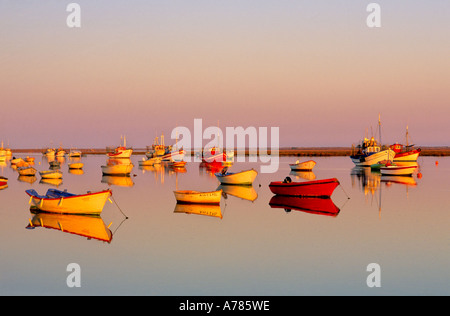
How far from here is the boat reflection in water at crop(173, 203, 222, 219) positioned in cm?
3022

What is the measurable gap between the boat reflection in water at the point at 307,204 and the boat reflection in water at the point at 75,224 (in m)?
13.0

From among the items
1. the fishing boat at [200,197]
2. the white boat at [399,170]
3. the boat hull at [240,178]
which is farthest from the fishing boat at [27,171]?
the white boat at [399,170]

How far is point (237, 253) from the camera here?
1923 cm

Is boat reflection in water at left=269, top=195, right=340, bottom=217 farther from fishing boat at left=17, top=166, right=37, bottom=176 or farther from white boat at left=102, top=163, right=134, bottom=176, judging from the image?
fishing boat at left=17, top=166, right=37, bottom=176

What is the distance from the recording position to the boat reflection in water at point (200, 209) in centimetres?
3022

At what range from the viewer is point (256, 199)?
38.1 m

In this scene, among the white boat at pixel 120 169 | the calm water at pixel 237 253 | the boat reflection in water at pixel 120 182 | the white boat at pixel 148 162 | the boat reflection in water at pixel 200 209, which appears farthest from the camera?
the white boat at pixel 148 162

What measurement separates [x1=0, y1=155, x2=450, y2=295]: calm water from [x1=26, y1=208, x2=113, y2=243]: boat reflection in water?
507 mm

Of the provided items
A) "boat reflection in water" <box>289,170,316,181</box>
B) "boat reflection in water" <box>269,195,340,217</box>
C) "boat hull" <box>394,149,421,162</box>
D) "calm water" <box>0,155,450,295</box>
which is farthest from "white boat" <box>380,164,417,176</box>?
"calm water" <box>0,155,450,295</box>

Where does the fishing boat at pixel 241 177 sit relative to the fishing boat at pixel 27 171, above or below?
below

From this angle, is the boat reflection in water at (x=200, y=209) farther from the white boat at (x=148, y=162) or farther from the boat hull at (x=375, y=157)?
the white boat at (x=148, y=162)
